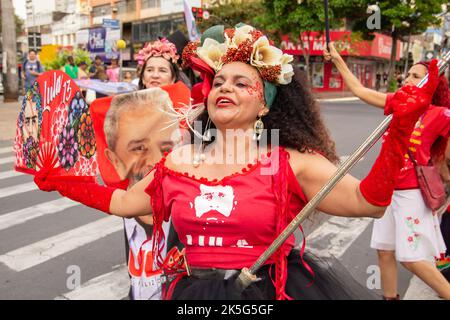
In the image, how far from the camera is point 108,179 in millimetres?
2846

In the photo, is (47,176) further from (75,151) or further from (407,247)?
(407,247)

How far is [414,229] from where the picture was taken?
3014 mm

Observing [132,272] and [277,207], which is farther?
[132,272]

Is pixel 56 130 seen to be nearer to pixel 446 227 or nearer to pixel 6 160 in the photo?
pixel 446 227

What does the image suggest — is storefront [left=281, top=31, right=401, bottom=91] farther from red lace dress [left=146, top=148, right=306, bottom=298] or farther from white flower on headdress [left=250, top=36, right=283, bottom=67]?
red lace dress [left=146, top=148, right=306, bottom=298]

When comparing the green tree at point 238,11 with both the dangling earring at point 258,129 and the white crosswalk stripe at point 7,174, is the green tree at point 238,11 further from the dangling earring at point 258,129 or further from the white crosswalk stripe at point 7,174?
the dangling earring at point 258,129

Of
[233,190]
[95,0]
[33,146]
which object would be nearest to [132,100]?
[33,146]

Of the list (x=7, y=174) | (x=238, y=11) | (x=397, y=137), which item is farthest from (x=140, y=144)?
(x=238, y=11)

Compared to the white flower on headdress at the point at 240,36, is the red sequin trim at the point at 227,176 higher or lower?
lower

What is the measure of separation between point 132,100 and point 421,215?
202 cm

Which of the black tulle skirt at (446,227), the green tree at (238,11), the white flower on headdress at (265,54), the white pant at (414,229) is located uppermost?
the green tree at (238,11)

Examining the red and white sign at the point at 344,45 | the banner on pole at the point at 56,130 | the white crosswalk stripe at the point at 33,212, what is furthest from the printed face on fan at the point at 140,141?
the red and white sign at the point at 344,45

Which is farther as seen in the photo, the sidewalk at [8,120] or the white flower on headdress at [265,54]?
the sidewalk at [8,120]

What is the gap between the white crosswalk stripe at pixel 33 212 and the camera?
5.11m
